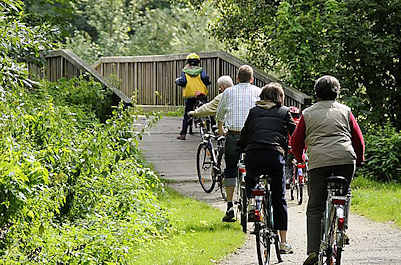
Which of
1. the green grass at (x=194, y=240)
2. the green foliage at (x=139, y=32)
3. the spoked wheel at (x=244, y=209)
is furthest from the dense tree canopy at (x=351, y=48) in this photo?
the green foliage at (x=139, y=32)

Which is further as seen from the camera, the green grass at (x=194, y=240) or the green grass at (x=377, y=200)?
the green grass at (x=377, y=200)

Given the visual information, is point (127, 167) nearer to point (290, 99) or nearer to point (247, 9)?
point (290, 99)

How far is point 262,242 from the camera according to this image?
27.0 feet

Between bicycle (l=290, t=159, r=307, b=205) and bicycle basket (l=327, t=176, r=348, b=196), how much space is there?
454cm

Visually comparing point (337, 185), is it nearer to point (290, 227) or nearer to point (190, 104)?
point (290, 227)

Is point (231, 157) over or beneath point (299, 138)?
beneath

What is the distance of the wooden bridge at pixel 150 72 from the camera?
15906 millimetres

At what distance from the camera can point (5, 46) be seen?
298 inches

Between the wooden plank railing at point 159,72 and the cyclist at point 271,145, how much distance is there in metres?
9.52

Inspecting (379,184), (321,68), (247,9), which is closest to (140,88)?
(247,9)

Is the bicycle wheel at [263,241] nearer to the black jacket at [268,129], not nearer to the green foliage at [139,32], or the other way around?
the black jacket at [268,129]

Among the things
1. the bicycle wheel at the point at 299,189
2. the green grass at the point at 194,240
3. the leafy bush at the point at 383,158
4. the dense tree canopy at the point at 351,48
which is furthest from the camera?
the dense tree canopy at the point at 351,48

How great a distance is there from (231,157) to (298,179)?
1.84 metres

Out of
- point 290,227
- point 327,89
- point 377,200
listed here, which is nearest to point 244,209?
point 290,227
